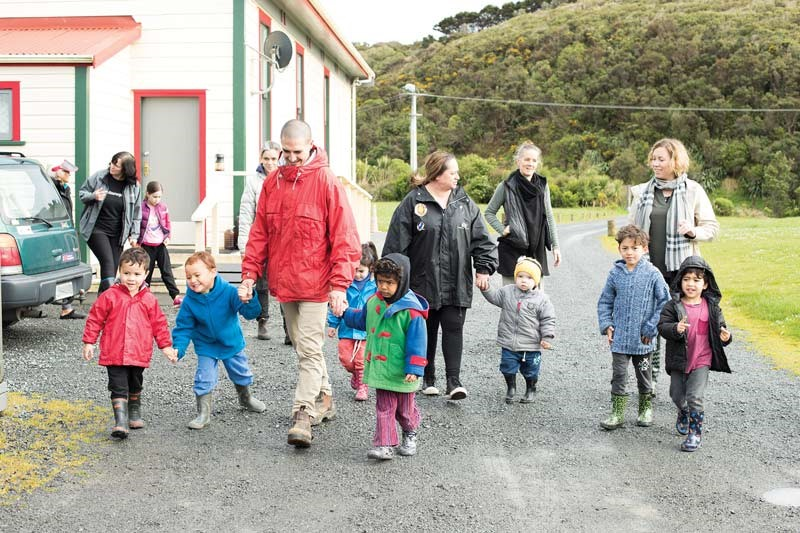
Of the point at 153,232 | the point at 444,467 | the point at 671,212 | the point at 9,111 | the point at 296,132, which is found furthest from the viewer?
the point at 9,111

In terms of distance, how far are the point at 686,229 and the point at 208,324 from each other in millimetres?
3215

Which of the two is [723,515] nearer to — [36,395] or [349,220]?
[349,220]

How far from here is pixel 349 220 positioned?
590 cm

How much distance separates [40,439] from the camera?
233 inches

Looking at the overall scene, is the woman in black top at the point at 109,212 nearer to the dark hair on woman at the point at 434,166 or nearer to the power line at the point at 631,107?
the dark hair on woman at the point at 434,166

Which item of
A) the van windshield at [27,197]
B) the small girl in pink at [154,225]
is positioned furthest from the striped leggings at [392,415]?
the small girl in pink at [154,225]

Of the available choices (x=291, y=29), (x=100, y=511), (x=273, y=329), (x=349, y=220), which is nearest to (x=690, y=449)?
(x=349, y=220)

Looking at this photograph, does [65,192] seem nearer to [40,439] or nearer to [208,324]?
[208,324]

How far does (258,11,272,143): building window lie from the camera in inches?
595

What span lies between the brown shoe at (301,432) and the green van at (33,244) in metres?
4.00

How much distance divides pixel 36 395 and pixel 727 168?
68001 mm

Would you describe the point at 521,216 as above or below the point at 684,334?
above

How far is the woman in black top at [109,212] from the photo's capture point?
10391mm

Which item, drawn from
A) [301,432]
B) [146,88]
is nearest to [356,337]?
[301,432]
